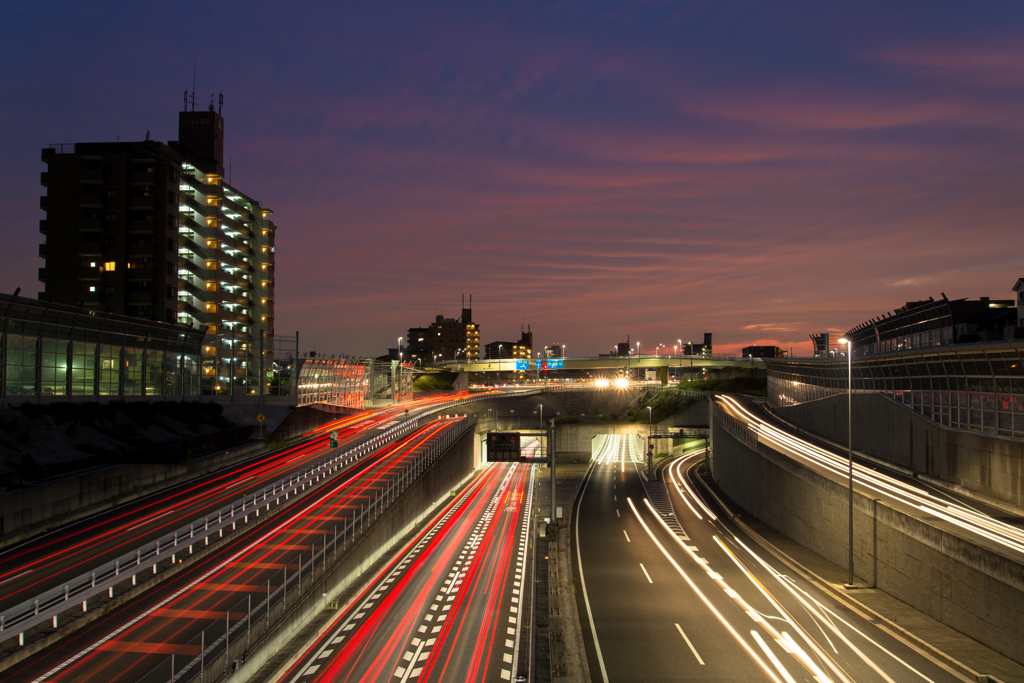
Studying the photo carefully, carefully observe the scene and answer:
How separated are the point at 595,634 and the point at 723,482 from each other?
38.7 meters

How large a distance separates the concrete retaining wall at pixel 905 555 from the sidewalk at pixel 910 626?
31cm

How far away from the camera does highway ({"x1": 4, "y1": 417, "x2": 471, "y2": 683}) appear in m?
15.6

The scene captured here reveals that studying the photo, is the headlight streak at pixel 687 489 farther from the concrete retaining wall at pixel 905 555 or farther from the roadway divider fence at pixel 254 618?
the roadway divider fence at pixel 254 618

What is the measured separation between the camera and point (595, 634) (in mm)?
21734

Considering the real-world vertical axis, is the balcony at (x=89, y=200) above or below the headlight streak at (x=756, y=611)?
above

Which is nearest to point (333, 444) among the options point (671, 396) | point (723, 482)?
point (723, 482)

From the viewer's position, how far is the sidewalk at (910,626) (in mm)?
17344

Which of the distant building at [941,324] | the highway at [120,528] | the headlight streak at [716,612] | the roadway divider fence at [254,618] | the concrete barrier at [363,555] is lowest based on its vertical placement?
the headlight streak at [716,612]

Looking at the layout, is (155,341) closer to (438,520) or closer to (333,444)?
(333,444)

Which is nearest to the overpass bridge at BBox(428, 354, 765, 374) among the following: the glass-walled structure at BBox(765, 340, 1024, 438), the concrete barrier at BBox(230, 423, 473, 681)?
the concrete barrier at BBox(230, 423, 473, 681)

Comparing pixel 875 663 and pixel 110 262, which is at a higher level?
pixel 110 262

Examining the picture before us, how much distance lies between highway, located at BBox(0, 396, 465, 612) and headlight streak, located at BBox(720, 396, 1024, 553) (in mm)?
30401

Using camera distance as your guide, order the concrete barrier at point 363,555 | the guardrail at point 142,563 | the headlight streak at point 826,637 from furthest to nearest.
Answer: the headlight streak at point 826,637 < the concrete barrier at point 363,555 < the guardrail at point 142,563

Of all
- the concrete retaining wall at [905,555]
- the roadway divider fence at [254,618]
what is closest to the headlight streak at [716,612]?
the concrete retaining wall at [905,555]
